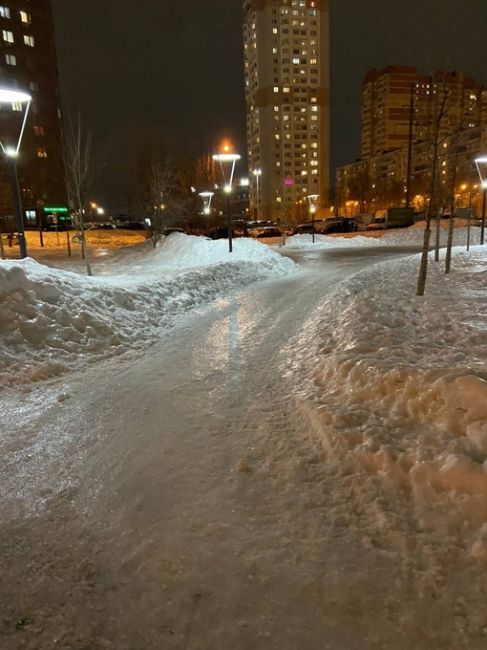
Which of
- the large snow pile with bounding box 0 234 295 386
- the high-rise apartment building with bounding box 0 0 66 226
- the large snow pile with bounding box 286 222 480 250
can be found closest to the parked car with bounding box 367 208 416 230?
the large snow pile with bounding box 286 222 480 250

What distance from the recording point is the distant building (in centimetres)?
1057

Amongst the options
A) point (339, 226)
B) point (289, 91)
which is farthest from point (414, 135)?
point (289, 91)

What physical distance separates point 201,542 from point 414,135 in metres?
15.3

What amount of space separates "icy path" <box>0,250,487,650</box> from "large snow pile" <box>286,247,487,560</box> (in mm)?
274

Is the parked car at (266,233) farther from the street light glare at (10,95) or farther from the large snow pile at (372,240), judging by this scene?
the street light glare at (10,95)

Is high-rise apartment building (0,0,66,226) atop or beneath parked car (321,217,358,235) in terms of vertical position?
atop

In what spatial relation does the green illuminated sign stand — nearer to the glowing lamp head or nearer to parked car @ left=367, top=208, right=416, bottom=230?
parked car @ left=367, top=208, right=416, bottom=230

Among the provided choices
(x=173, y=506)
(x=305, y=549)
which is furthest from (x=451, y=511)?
(x=173, y=506)

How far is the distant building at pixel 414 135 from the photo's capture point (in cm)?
1057

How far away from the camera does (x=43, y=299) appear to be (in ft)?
26.8

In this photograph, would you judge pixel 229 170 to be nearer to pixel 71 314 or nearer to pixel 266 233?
pixel 71 314

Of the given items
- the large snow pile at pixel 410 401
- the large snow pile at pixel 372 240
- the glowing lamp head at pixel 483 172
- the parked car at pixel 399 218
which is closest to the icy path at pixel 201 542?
the large snow pile at pixel 410 401

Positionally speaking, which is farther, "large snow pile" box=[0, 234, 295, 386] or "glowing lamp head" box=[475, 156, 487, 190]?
"glowing lamp head" box=[475, 156, 487, 190]

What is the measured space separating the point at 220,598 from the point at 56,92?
8555cm
